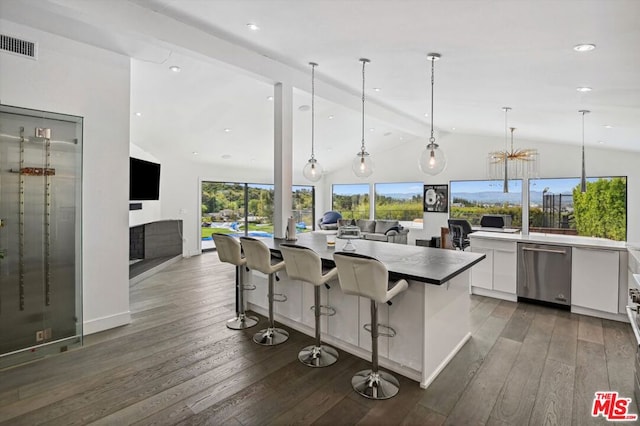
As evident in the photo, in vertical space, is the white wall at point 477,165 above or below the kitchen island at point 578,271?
above

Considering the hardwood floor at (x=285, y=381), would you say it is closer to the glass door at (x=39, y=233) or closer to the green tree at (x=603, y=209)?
the glass door at (x=39, y=233)

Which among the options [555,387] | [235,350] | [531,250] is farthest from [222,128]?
[555,387]

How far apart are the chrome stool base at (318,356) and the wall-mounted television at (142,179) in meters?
3.86

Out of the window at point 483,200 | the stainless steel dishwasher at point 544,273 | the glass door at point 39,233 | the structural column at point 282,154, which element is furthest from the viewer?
the window at point 483,200

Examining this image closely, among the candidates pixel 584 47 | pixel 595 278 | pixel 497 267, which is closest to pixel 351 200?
pixel 497 267

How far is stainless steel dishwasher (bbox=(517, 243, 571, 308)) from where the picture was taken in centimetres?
416

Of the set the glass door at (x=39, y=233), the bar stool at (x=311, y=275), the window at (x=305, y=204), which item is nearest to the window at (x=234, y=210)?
the window at (x=305, y=204)

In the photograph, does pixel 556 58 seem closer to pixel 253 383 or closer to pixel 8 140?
pixel 253 383

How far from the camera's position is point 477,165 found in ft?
28.9

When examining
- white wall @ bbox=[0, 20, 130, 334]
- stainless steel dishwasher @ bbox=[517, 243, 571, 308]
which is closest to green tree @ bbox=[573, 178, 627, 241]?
stainless steel dishwasher @ bbox=[517, 243, 571, 308]

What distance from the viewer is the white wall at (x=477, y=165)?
21.4ft

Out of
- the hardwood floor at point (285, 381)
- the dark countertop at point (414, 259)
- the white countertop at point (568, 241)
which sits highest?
the white countertop at point (568, 241)

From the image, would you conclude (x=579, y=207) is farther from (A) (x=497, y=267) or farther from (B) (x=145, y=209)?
(B) (x=145, y=209)
